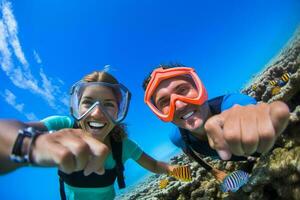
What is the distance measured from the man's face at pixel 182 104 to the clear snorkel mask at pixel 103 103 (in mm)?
521

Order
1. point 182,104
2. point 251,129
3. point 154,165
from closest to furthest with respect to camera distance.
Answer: point 251,129 < point 182,104 < point 154,165

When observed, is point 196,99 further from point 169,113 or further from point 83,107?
point 83,107

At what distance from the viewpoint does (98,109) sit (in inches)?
129

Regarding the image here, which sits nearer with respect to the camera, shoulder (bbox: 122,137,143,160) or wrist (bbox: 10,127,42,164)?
wrist (bbox: 10,127,42,164)

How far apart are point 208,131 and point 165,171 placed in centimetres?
292

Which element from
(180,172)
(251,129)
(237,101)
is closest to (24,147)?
(251,129)

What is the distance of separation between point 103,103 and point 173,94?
3.21ft

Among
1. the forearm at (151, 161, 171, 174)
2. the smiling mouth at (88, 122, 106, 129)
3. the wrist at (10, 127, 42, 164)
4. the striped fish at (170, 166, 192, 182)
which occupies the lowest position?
the wrist at (10, 127, 42, 164)

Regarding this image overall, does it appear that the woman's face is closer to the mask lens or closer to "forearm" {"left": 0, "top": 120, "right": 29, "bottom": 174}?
the mask lens

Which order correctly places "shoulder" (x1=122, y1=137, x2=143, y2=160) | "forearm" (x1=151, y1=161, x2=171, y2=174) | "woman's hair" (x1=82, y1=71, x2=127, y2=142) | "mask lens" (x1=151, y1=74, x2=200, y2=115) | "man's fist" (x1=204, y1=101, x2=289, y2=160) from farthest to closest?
"shoulder" (x1=122, y1=137, x2=143, y2=160) < "forearm" (x1=151, y1=161, x2=171, y2=174) < "woman's hair" (x1=82, y1=71, x2=127, y2=142) < "mask lens" (x1=151, y1=74, x2=200, y2=115) < "man's fist" (x1=204, y1=101, x2=289, y2=160)

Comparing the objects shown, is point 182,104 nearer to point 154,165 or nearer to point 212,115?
point 212,115

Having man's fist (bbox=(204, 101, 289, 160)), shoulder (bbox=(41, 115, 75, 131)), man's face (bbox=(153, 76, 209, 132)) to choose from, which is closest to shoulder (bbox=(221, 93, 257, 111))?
man's face (bbox=(153, 76, 209, 132))

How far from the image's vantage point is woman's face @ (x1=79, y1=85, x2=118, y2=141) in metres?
3.28

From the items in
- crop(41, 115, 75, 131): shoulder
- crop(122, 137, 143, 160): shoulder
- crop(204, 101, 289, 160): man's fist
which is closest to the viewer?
crop(204, 101, 289, 160): man's fist
